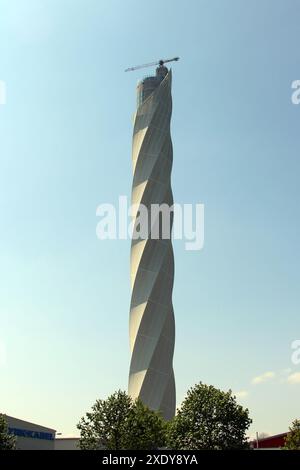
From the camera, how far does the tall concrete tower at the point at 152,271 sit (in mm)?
81000

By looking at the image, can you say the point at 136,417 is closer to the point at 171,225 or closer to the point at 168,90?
the point at 171,225

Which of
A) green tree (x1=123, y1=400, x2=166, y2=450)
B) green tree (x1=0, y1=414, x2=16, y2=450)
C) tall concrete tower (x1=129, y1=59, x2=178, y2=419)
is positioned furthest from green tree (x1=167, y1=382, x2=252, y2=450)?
tall concrete tower (x1=129, y1=59, x2=178, y2=419)

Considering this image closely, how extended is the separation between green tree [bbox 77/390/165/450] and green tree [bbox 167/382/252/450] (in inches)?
102

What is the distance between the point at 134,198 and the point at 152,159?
7.30m

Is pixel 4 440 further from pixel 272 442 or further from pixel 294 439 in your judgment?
pixel 272 442

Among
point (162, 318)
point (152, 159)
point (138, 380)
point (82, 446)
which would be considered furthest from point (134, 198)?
point (82, 446)

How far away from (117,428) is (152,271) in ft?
115

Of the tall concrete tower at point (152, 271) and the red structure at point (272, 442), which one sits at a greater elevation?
the tall concrete tower at point (152, 271)

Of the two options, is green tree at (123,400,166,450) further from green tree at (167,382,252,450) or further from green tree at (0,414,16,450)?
green tree at (0,414,16,450)

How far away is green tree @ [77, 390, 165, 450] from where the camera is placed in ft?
172

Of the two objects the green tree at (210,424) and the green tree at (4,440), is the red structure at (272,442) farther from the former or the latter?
the green tree at (4,440)

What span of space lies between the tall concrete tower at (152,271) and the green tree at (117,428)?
2555 centimetres

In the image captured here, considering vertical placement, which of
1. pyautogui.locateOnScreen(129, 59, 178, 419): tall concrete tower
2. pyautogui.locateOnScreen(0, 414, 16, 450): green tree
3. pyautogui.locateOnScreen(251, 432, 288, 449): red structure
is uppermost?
pyautogui.locateOnScreen(129, 59, 178, 419): tall concrete tower

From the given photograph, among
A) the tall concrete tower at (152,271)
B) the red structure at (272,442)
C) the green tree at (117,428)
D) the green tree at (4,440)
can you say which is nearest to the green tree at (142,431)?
the green tree at (117,428)
